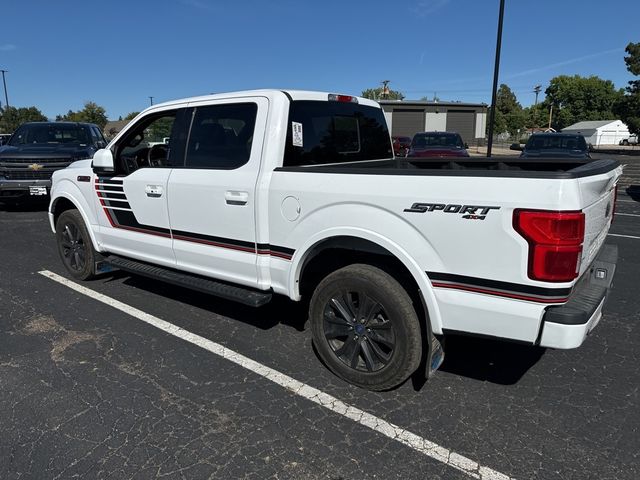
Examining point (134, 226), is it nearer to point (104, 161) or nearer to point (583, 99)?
point (104, 161)

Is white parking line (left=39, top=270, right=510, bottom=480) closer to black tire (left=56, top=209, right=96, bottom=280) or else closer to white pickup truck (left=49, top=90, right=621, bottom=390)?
white pickup truck (left=49, top=90, right=621, bottom=390)

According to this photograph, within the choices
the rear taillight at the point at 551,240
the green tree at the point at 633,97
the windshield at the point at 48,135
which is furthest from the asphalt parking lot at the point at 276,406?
the green tree at the point at 633,97

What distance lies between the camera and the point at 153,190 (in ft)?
13.9

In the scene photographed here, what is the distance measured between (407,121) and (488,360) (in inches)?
2128

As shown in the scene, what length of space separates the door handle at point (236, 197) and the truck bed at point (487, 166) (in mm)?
326

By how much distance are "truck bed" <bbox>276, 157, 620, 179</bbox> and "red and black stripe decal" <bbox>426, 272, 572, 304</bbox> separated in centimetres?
57

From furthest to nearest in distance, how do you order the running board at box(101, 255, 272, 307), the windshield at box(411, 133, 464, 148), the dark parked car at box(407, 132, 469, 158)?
1. the windshield at box(411, 133, 464, 148)
2. the dark parked car at box(407, 132, 469, 158)
3. the running board at box(101, 255, 272, 307)

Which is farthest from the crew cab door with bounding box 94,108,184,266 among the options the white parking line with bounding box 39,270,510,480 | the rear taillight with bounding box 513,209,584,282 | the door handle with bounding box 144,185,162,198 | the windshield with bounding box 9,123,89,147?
the windshield with bounding box 9,123,89,147

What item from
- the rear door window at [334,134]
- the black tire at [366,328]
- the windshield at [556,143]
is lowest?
the black tire at [366,328]

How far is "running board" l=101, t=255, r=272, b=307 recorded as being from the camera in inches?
144

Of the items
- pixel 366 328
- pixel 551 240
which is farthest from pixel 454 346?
pixel 551 240

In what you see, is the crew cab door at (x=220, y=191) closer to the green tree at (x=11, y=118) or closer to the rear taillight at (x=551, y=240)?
the rear taillight at (x=551, y=240)

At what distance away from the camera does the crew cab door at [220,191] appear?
3.59 metres

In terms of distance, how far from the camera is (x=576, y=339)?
2500mm
